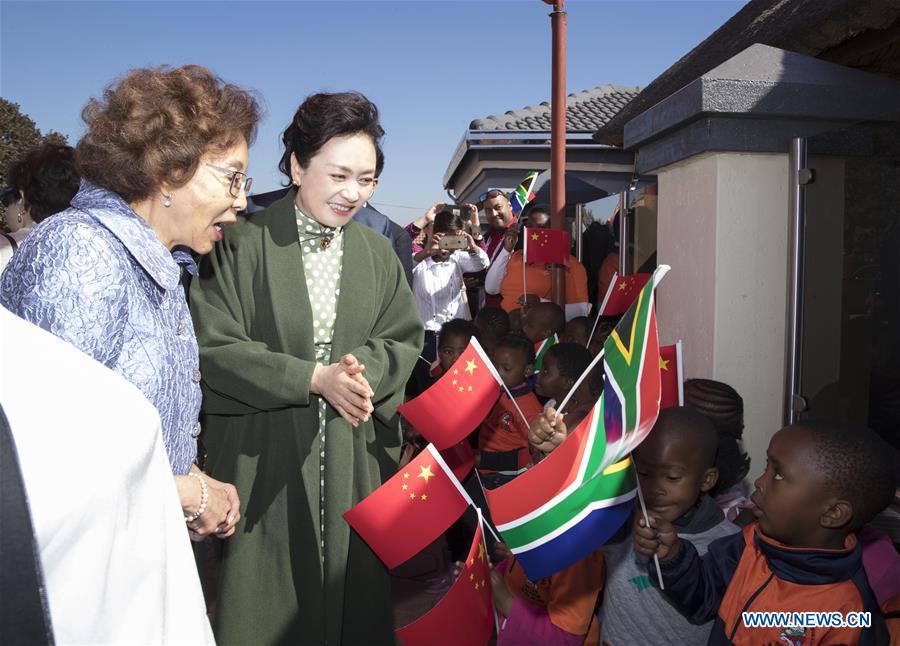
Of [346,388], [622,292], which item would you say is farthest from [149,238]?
[622,292]

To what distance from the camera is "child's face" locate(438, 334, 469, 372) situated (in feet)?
16.5

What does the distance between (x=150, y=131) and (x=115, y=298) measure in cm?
44

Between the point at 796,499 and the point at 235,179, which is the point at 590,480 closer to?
the point at 796,499

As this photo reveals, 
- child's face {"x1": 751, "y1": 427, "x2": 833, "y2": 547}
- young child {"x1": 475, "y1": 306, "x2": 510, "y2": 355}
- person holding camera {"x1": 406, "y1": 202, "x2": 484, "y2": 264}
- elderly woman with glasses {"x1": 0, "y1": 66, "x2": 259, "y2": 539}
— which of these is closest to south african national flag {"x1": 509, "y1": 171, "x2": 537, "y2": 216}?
person holding camera {"x1": 406, "y1": 202, "x2": 484, "y2": 264}

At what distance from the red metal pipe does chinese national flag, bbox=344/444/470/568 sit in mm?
3451

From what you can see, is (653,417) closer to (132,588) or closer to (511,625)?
(511,625)

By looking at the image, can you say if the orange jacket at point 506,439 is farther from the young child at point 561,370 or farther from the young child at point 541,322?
the young child at point 541,322

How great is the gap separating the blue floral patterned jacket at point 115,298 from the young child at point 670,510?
130cm

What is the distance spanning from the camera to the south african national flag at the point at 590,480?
6.27 feet

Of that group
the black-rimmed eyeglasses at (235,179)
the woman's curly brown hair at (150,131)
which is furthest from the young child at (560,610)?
the woman's curly brown hair at (150,131)

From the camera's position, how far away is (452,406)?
9.20 ft

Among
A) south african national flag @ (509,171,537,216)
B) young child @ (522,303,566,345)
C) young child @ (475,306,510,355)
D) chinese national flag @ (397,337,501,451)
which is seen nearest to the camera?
chinese national flag @ (397,337,501,451)

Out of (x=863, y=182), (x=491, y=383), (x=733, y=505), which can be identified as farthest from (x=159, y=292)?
(x=863, y=182)

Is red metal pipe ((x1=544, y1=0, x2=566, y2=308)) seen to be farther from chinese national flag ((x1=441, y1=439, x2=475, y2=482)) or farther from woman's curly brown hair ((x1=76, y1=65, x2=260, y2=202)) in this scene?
woman's curly brown hair ((x1=76, y1=65, x2=260, y2=202))
